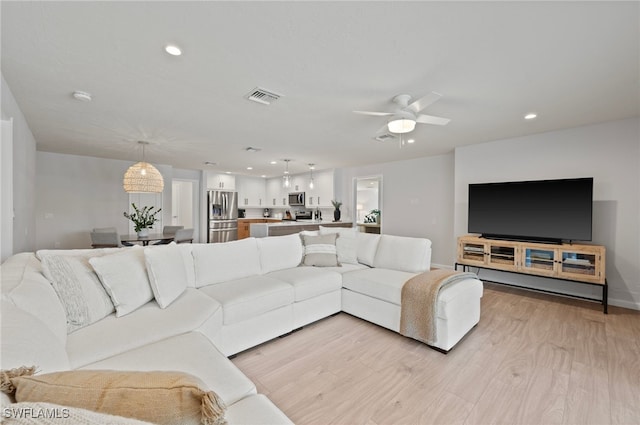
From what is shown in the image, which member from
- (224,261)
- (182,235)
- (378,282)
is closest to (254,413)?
(224,261)

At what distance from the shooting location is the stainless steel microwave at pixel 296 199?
8.06m

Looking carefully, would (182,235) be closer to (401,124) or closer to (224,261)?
(224,261)

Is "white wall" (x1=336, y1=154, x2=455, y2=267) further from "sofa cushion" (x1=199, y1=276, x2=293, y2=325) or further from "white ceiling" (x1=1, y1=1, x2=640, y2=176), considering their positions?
"sofa cushion" (x1=199, y1=276, x2=293, y2=325)

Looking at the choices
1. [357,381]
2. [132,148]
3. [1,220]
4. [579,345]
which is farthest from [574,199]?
[132,148]

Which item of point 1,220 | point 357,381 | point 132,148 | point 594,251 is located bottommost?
point 357,381

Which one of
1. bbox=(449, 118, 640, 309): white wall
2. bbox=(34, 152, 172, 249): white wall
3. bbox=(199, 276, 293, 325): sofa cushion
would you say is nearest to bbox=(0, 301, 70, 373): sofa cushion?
bbox=(199, 276, 293, 325): sofa cushion

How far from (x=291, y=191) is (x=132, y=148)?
444 cm

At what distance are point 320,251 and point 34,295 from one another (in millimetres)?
2655

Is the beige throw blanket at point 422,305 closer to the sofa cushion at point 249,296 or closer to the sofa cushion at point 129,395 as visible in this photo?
the sofa cushion at point 249,296

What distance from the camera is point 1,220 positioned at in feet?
7.95

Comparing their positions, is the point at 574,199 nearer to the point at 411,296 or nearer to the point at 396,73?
the point at 411,296

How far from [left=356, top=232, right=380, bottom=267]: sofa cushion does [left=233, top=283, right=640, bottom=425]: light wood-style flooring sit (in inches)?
36.2

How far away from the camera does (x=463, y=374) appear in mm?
2080

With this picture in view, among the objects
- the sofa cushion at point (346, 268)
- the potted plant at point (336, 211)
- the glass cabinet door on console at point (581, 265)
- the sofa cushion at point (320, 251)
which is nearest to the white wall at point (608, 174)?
the glass cabinet door on console at point (581, 265)
